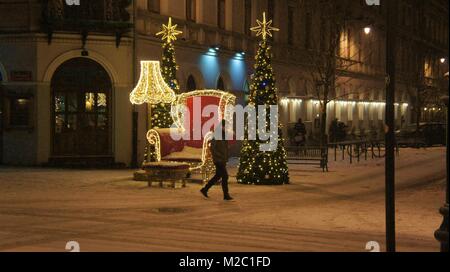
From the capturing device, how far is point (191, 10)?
99.6 feet

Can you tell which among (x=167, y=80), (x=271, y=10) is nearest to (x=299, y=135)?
(x=271, y=10)

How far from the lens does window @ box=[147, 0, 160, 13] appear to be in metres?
27.3

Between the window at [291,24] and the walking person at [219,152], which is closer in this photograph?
the walking person at [219,152]

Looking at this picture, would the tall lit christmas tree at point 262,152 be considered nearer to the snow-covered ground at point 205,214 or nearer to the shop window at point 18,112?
the snow-covered ground at point 205,214

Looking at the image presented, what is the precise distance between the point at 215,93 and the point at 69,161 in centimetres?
600

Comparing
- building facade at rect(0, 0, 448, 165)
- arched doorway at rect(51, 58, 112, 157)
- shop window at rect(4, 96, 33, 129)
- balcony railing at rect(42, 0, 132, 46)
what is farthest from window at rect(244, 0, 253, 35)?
shop window at rect(4, 96, 33, 129)

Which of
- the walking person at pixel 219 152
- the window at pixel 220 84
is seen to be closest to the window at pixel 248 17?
the window at pixel 220 84

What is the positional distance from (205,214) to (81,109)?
1224 cm

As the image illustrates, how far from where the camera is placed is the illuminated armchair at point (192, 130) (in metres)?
20.8

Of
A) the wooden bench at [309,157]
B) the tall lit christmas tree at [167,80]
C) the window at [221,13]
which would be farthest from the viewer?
the window at [221,13]

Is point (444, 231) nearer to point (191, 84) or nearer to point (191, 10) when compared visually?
point (191, 84)

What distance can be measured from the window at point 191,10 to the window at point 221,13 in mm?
2068

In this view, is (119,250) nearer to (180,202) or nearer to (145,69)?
(180,202)

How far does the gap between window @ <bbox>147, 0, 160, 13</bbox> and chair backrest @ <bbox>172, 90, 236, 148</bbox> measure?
5.41 metres
